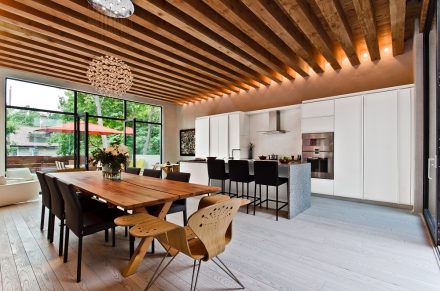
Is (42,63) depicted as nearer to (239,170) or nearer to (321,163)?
(239,170)

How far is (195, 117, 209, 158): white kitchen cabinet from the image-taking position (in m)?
7.46

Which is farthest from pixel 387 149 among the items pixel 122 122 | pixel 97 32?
pixel 122 122

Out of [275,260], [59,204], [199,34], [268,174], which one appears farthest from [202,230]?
[199,34]

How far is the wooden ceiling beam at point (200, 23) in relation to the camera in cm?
278

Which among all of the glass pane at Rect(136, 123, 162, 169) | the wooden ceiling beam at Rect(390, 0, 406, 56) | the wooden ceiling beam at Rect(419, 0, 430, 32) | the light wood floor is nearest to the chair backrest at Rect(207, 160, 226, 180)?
the light wood floor

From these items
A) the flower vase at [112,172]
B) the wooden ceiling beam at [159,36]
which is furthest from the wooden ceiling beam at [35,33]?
the flower vase at [112,172]

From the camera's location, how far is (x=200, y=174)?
5289 mm

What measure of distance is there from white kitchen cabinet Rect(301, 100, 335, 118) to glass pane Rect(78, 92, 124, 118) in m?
5.68

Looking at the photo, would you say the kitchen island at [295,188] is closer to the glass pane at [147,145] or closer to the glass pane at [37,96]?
the glass pane at [147,145]

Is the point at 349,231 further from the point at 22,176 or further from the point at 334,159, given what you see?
the point at 22,176

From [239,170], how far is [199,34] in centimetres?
236

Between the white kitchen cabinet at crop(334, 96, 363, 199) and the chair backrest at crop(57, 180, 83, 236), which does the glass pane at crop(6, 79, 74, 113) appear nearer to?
the chair backrest at crop(57, 180, 83, 236)

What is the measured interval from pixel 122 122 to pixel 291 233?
632 centimetres

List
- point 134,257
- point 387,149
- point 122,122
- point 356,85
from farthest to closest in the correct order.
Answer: point 122,122 → point 356,85 → point 387,149 → point 134,257
